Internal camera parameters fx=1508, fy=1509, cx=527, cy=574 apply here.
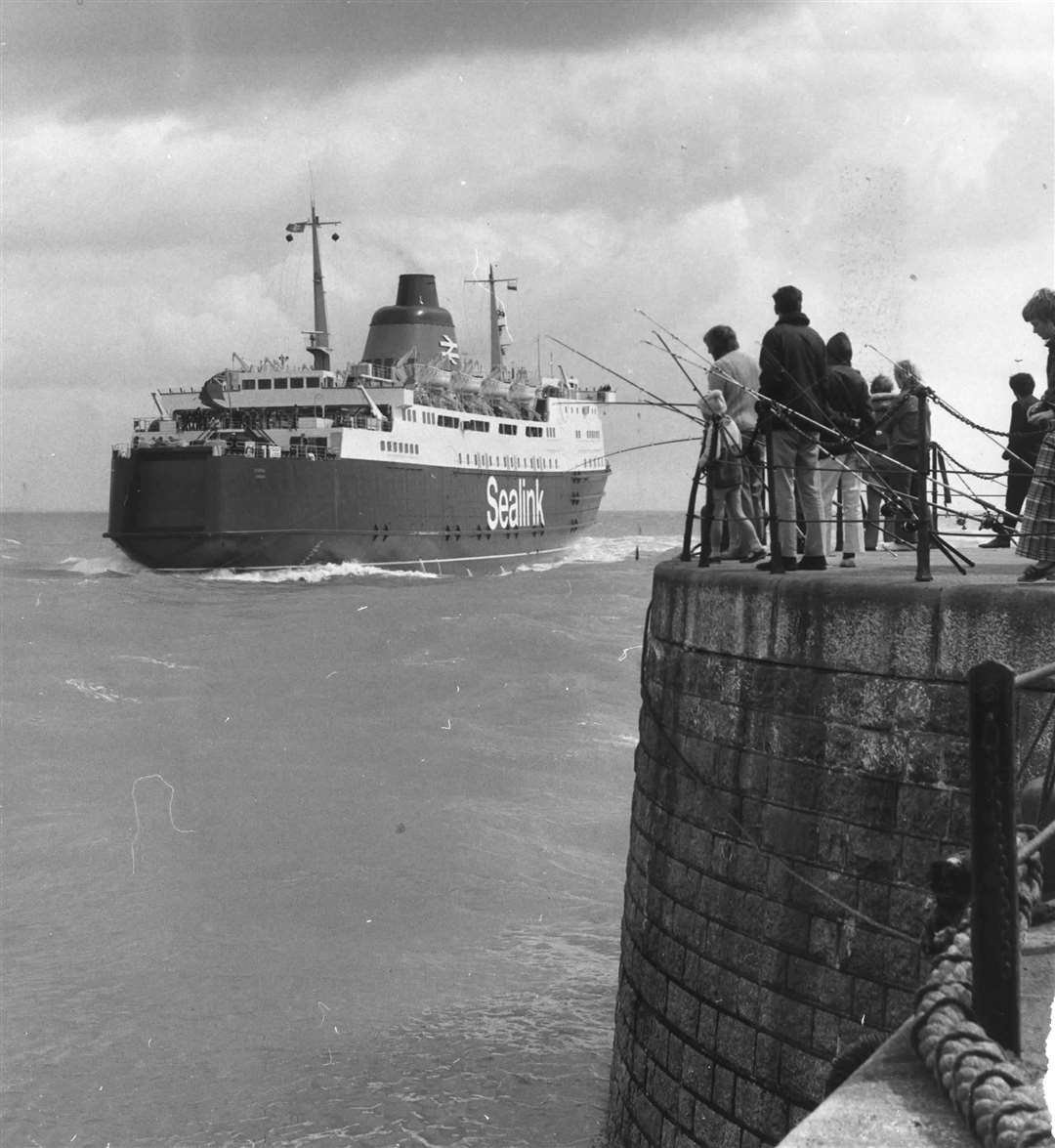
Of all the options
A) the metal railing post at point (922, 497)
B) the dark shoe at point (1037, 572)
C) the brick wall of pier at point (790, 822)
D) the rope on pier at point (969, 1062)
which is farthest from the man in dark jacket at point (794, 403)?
the rope on pier at point (969, 1062)

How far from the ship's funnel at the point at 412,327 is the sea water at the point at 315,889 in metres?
33.1

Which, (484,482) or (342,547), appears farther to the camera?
(484,482)

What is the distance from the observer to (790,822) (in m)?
6.08

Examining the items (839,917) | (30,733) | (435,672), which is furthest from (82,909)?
(435,672)

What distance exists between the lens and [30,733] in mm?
26969

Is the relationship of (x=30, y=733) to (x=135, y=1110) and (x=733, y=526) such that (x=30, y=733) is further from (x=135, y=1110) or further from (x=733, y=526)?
(x=733, y=526)

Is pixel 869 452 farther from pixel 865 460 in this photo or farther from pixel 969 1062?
pixel 969 1062

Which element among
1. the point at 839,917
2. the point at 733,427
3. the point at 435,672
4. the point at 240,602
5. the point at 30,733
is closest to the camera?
the point at 839,917

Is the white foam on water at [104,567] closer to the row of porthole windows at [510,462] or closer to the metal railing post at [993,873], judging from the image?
the row of porthole windows at [510,462]

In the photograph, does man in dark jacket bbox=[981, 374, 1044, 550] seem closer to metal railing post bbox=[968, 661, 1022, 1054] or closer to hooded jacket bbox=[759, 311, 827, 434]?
hooded jacket bbox=[759, 311, 827, 434]

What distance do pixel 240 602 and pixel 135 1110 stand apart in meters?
39.1

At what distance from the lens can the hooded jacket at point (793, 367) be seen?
26.3 ft

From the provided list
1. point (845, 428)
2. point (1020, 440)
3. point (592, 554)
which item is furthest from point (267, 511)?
point (845, 428)

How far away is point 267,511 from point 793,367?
48144 mm
